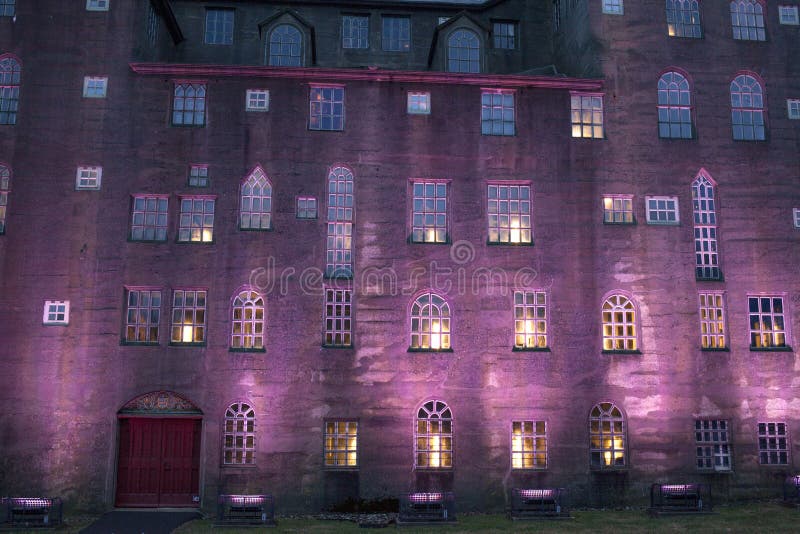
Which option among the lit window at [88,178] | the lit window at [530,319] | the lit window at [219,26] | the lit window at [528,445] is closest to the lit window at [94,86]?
the lit window at [88,178]

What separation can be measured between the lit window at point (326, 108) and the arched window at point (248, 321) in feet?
24.1

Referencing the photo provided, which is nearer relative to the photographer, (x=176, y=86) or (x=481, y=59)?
(x=176, y=86)

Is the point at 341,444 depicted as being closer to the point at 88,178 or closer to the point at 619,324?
the point at 619,324

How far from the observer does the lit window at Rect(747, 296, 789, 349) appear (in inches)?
1002

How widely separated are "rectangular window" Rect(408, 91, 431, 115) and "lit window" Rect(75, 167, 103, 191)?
12.6 m

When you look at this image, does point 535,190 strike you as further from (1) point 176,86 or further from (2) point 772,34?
(1) point 176,86

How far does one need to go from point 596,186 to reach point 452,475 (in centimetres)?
1281

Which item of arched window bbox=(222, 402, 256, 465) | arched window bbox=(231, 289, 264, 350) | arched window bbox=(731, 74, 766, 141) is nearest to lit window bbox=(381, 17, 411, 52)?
arched window bbox=(231, 289, 264, 350)

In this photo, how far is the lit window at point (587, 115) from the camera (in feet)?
86.3

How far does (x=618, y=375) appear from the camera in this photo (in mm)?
24703

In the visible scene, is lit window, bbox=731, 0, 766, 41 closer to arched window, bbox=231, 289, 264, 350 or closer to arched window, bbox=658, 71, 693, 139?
arched window, bbox=658, 71, 693, 139

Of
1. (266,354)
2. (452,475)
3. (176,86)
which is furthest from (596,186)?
(176,86)

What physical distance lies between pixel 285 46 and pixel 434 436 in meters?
17.9

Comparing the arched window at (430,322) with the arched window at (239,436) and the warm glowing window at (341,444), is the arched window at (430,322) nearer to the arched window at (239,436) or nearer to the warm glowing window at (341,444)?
the warm glowing window at (341,444)
